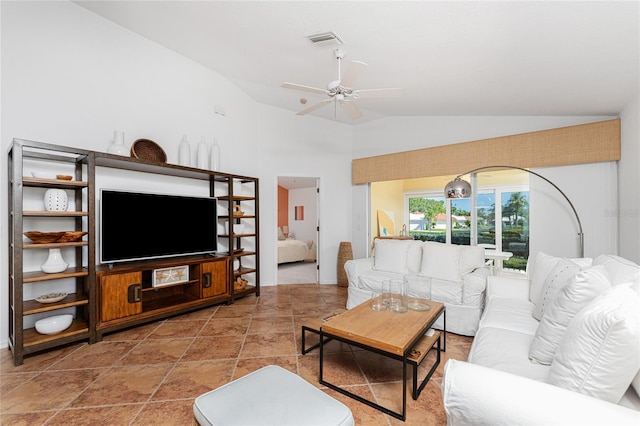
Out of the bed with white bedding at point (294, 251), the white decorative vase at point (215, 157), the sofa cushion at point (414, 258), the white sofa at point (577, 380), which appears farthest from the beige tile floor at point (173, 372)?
the bed with white bedding at point (294, 251)

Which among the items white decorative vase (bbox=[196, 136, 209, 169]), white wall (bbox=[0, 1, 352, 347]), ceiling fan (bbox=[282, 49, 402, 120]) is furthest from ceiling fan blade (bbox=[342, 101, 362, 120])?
white wall (bbox=[0, 1, 352, 347])

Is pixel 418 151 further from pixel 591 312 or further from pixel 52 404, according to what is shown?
pixel 52 404

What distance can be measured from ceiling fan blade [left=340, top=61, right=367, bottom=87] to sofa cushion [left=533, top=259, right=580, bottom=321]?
2.13 m

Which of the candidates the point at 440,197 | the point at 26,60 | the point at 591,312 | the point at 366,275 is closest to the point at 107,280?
the point at 26,60

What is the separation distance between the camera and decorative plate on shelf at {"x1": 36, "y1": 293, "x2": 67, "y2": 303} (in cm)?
254

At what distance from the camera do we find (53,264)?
2.58 m

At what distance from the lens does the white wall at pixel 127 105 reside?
2.64m

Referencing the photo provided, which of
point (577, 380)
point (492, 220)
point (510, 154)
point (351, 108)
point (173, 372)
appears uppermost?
point (351, 108)

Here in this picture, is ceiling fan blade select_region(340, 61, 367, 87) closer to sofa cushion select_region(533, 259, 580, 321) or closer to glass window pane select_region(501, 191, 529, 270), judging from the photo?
sofa cushion select_region(533, 259, 580, 321)

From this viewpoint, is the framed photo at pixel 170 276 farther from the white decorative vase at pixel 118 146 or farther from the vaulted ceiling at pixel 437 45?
the vaulted ceiling at pixel 437 45

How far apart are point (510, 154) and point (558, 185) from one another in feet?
2.31

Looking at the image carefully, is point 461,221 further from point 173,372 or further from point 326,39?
point 173,372

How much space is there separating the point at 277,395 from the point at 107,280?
7.96 ft

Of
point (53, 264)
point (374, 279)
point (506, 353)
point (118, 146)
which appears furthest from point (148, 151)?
point (506, 353)
